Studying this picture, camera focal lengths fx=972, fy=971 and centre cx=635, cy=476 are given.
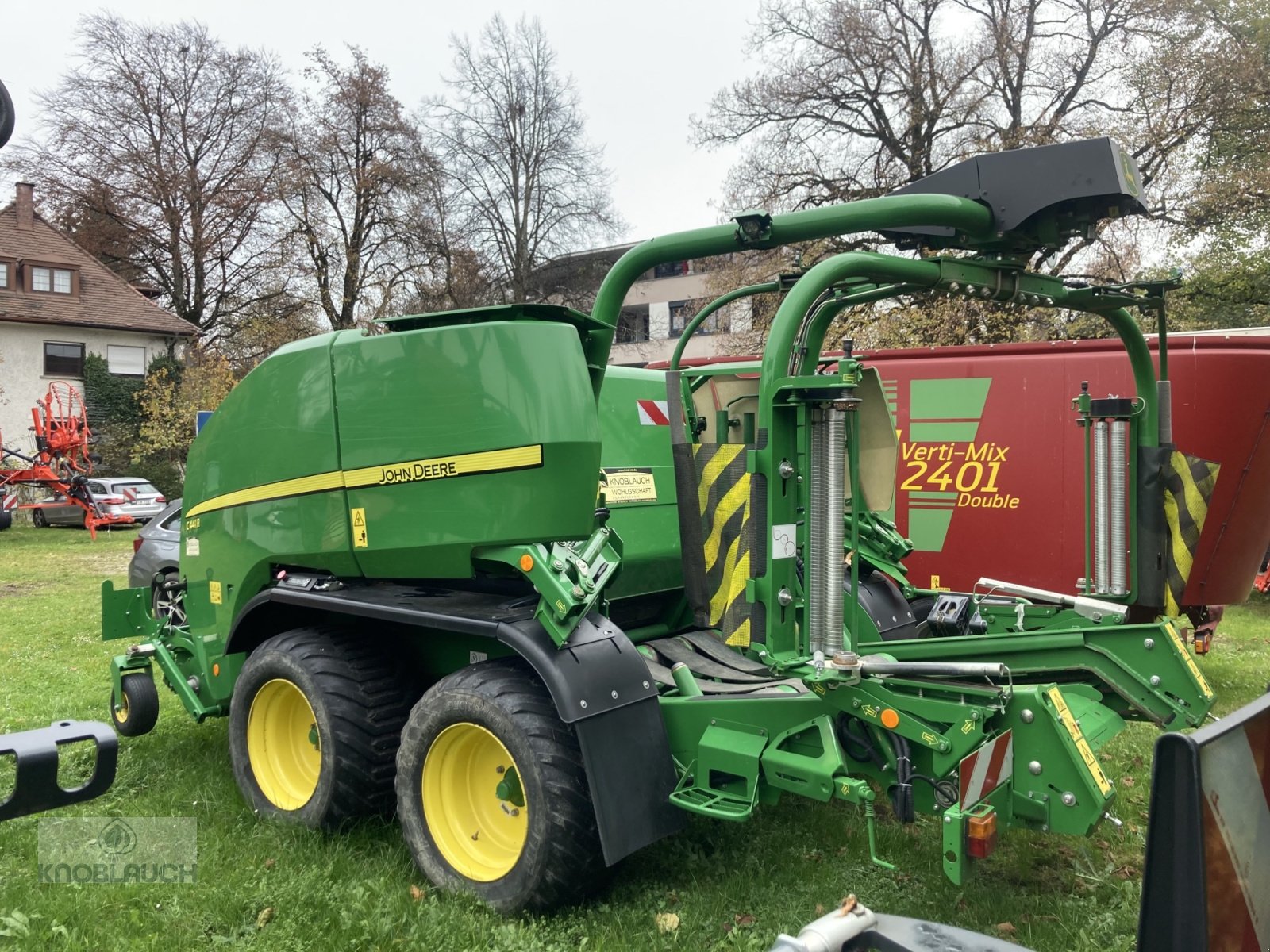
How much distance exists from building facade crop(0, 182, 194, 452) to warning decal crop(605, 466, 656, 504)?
33453 millimetres

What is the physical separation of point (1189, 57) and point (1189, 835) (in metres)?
19.1

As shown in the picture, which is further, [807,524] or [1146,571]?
[1146,571]

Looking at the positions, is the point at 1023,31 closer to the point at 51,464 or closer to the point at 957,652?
the point at 957,652

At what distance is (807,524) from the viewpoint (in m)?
3.42

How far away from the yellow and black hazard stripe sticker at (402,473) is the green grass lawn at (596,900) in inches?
60.5

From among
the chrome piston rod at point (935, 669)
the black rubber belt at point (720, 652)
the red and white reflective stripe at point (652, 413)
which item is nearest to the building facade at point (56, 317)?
the red and white reflective stripe at point (652, 413)

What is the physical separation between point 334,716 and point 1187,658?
3.61 metres

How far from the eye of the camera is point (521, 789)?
3.68 meters

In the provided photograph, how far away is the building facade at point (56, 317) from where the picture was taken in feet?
108

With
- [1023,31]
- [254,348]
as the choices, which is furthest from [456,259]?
[1023,31]

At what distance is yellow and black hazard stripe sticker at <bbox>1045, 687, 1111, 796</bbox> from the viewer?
120 inches

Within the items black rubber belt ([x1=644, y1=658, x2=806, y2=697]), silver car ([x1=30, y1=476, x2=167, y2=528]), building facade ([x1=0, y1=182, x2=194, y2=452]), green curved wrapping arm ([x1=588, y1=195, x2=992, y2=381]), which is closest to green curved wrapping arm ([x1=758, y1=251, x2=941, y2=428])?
green curved wrapping arm ([x1=588, y1=195, x2=992, y2=381])

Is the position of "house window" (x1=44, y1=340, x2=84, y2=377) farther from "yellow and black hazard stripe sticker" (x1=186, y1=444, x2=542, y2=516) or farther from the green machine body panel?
the green machine body panel

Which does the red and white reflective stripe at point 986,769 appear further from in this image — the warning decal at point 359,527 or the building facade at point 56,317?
the building facade at point 56,317
